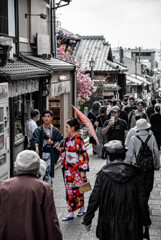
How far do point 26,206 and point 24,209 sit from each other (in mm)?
36

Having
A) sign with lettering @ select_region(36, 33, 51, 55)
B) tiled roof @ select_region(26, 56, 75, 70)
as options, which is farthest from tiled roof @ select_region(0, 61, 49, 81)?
sign with lettering @ select_region(36, 33, 51, 55)

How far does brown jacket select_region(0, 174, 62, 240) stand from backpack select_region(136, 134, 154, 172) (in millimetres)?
3586

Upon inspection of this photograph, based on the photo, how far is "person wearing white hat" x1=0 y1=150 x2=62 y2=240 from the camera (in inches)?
167

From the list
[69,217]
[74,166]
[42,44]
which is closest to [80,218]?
[69,217]

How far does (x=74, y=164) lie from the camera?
25.6 ft

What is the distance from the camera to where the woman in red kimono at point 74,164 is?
772cm

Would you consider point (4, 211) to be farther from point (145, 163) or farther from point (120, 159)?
point (145, 163)

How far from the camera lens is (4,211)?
4266mm

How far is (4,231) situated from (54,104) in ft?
45.3

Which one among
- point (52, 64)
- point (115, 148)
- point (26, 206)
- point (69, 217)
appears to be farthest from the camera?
point (52, 64)

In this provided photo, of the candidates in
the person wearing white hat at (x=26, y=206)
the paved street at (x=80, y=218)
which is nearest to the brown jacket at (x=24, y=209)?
the person wearing white hat at (x=26, y=206)

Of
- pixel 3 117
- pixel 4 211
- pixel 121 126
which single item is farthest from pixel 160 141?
pixel 4 211

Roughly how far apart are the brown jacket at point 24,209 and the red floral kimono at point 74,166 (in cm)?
342

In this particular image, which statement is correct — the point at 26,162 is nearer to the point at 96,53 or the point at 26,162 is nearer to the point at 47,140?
the point at 47,140
